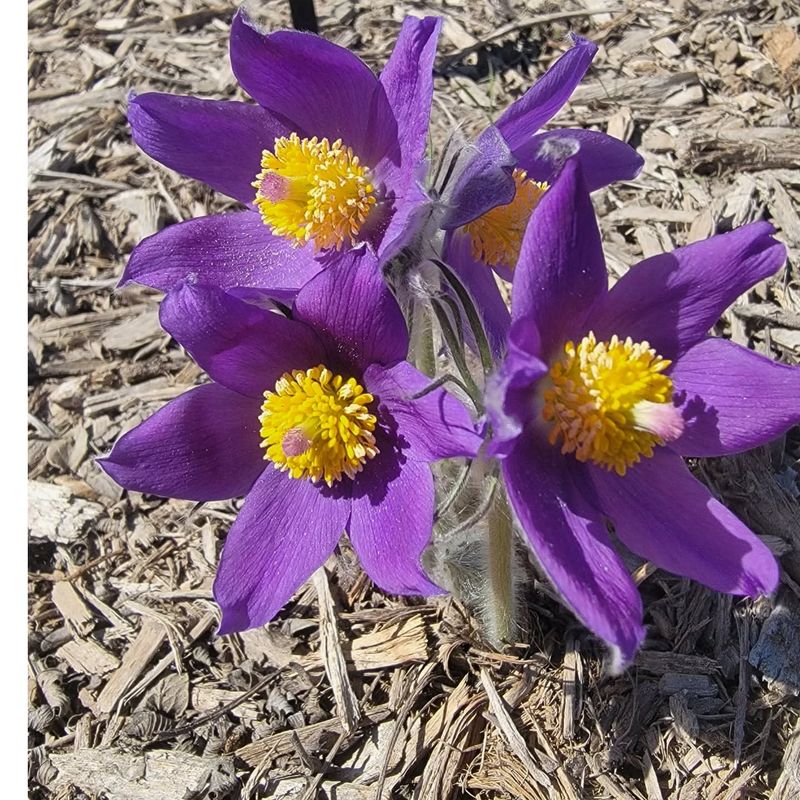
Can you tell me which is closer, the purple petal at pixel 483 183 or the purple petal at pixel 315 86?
the purple petal at pixel 483 183

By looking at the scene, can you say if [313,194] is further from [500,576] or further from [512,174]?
[500,576]

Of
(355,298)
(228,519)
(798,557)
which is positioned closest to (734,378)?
(355,298)

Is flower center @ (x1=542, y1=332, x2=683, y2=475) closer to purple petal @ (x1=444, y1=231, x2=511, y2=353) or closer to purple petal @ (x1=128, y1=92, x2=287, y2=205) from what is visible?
purple petal @ (x1=444, y1=231, x2=511, y2=353)

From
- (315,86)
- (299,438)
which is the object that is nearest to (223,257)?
(315,86)

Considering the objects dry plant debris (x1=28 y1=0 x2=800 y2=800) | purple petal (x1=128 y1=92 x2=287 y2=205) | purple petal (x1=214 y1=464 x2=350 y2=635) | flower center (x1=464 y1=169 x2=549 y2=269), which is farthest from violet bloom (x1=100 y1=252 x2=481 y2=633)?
dry plant debris (x1=28 y1=0 x2=800 y2=800)

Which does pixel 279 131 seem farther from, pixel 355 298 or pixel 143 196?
pixel 143 196

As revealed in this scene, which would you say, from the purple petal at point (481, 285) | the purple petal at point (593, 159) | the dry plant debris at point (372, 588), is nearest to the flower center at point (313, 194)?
the purple petal at point (481, 285)

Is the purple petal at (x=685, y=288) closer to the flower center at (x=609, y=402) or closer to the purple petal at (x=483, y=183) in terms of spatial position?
the flower center at (x=609, y=402)
